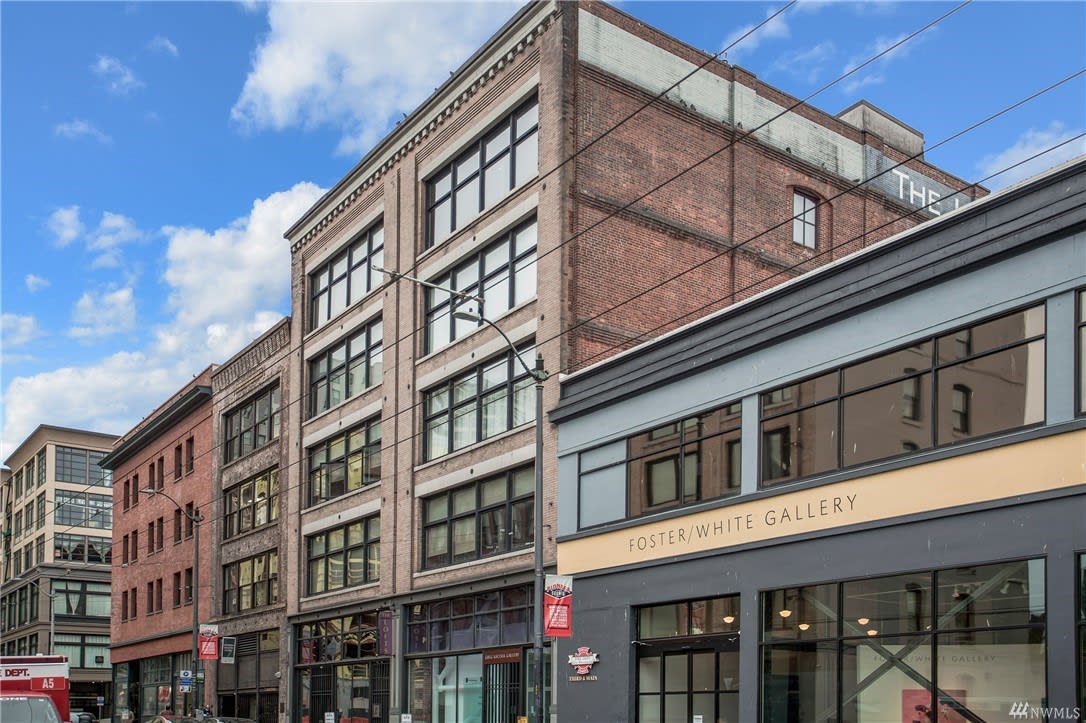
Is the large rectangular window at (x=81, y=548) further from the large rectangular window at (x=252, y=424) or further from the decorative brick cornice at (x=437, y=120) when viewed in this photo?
the decorative brick cornice at (x=437, y=120)

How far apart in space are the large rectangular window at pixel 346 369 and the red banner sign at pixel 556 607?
1663cm

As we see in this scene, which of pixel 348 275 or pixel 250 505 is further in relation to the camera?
pixel 250 505

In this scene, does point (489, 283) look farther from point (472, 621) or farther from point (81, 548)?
point (81, 548)

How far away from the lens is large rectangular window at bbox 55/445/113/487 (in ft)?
304

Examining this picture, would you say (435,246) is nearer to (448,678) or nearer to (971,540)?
(448,678)

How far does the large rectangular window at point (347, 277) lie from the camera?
3988 centimetres

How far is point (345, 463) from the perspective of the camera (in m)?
40.2

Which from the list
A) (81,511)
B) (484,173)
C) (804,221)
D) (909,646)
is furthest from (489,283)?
(81,511)

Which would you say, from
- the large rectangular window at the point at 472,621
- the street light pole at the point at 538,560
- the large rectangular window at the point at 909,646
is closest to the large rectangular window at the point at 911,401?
the large rectangular window at the point at 909,646

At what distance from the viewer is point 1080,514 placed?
55.8ft

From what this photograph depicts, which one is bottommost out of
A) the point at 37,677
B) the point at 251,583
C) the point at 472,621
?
the point at 251,583

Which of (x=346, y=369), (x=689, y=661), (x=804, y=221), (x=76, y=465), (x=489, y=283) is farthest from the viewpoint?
(x=76, y=465)

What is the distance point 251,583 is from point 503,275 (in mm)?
20352

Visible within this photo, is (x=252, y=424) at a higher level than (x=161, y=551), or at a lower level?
higher
